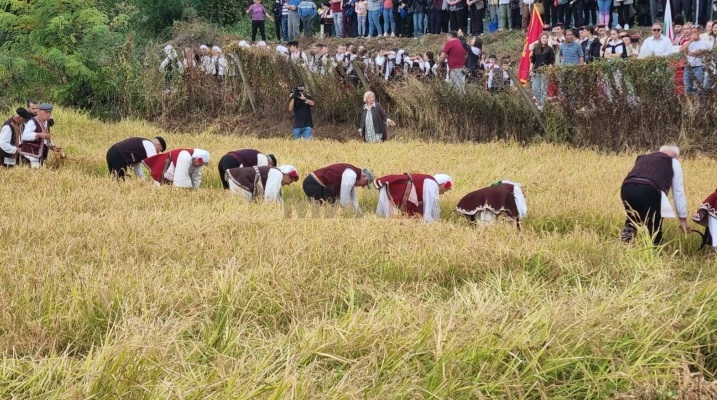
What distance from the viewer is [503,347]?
536 cm

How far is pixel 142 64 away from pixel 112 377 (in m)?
18.3

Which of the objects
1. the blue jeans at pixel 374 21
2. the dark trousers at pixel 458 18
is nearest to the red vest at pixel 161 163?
the dark trousers at pixel 458 18

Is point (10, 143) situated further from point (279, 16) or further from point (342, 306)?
point (279, 16)

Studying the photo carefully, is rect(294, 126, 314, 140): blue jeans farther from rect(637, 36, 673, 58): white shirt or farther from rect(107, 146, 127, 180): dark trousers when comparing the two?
rect(637, 36, 673, 58): white shirt

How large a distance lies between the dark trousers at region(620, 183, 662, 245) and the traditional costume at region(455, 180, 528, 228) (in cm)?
113

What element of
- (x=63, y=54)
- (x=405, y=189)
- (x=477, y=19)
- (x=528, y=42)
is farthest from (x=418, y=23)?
(x=405, y=189)

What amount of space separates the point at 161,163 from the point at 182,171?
0.49 meters

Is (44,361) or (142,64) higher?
(142,64)

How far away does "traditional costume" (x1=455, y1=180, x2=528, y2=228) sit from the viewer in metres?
9.31

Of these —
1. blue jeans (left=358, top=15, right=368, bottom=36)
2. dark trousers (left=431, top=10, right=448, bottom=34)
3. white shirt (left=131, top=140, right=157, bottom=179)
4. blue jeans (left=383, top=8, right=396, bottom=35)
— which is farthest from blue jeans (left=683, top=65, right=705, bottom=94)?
blue jeans (left=358, top=15, right=368, bottom=36)

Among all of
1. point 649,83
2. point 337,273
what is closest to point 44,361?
point 337,273

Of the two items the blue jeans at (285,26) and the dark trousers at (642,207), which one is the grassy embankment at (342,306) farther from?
the blue jeans at (285,26)

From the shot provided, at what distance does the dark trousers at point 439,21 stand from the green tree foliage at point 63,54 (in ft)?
26.0

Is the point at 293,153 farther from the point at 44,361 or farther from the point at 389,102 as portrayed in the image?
the point at 44,361
